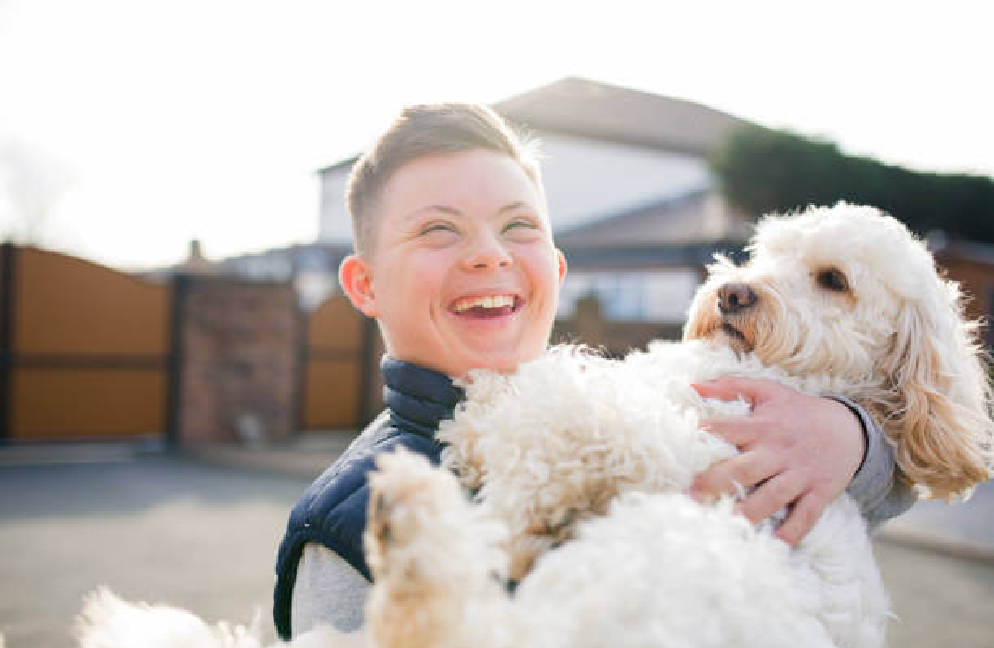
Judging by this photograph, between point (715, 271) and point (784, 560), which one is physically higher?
point (715, 271)

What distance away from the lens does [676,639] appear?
0.86m

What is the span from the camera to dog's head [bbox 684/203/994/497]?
68.8 inches

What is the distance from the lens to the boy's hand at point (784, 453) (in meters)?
1.25

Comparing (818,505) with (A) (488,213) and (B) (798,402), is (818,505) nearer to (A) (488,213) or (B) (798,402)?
(B) (798,402)

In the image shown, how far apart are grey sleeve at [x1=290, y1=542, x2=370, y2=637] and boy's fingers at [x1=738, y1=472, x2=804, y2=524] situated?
0.66m

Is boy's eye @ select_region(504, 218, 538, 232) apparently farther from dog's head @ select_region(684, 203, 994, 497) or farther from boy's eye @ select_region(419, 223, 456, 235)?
dog's head @ select_region(684, 203, 994, 497)

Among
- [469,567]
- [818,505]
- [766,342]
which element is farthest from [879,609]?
[469,567]

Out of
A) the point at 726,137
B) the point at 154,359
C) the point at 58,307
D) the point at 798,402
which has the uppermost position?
the point at 726,137

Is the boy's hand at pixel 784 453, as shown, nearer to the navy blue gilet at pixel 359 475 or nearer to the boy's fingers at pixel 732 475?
the boy's fingers at pixel 732 475

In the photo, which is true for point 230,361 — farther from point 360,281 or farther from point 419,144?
point 419,144

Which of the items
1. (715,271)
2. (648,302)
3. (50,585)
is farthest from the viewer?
(648,302)

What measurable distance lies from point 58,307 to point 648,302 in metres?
11.9

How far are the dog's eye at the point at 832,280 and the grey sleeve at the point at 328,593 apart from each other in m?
1.44

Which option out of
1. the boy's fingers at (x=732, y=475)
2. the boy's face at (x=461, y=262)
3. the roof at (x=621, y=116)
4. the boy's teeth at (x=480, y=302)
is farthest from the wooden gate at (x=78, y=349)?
the boy's fingers at (x=732, y=475)
